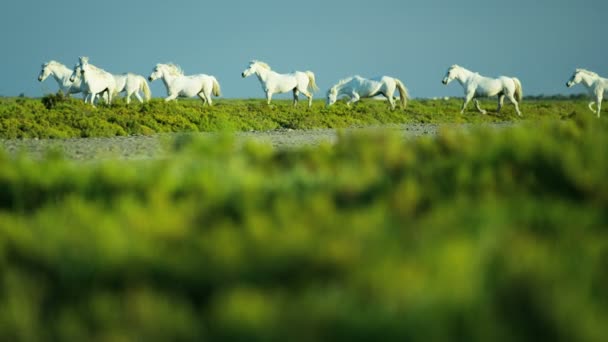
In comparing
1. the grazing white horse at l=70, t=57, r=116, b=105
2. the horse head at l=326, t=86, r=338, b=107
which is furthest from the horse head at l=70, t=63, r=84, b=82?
the horse head at l=326, t=86, r=338, b=107

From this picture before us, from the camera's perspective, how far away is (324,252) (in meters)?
3.42

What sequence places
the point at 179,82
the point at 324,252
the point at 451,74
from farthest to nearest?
the point at 451,74, the point at 179,82, the point at 324,252

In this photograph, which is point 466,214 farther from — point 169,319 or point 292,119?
point 292,119

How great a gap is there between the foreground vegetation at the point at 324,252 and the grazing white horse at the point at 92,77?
Answer: 75.1 ft

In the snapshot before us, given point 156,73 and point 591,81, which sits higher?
point 591,81

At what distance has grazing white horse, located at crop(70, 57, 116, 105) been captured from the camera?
2789cm

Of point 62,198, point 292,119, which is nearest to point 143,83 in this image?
point 292,119

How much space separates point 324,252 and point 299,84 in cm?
3144

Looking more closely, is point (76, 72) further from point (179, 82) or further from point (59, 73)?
point (179, 82)

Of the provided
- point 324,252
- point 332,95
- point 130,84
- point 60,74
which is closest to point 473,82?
point 332,95

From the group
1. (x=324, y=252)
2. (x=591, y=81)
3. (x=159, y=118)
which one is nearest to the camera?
(x=324, y=252)

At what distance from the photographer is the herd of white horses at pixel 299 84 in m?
30.4

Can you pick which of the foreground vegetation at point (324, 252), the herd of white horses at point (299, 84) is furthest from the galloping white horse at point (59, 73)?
the foreground vegetation at point (324, 252)

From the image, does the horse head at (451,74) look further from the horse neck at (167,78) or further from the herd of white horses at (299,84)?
the horse neck at (167,78)
